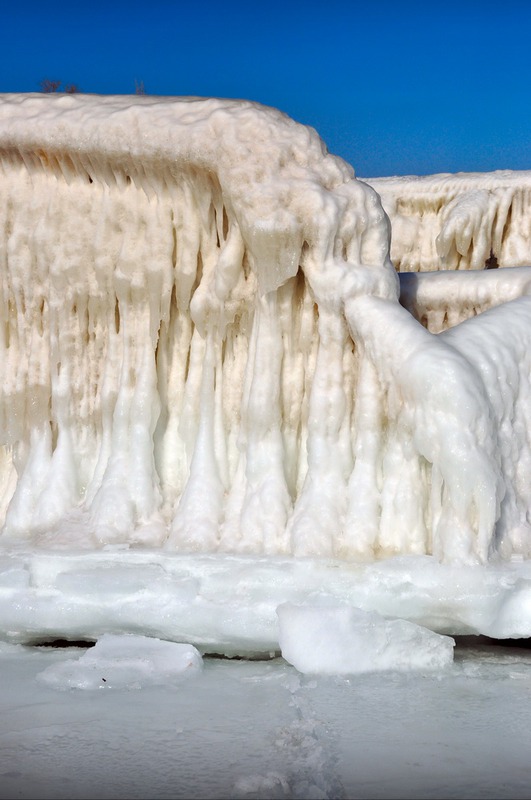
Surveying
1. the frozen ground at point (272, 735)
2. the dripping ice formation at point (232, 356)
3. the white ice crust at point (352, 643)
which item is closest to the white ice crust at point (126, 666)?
the frozen ground at point (272, 735)

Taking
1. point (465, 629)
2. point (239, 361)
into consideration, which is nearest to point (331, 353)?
point (239, 361)

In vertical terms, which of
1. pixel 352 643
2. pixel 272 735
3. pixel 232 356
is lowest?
pixel 272 735

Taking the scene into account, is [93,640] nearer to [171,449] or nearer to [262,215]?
[171,449]

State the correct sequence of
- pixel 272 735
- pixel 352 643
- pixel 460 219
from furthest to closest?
pixel 460 219 → pixel 352 643 → pixel 272 735

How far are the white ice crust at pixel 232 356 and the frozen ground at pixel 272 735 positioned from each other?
89cm

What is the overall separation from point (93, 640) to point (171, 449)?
1.41 metres

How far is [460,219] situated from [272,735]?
10041mm

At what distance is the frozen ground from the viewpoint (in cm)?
343

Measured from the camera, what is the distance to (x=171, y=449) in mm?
6359

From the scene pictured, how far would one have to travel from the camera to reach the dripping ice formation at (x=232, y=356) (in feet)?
18.0

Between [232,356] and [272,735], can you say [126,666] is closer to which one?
[272,735]

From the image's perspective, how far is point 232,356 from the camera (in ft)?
20.5

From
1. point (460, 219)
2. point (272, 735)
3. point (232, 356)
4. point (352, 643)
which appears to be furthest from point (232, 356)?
point (460, 219)

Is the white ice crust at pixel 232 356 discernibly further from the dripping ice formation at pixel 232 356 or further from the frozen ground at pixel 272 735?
the frozen ground at pixel 272 735
